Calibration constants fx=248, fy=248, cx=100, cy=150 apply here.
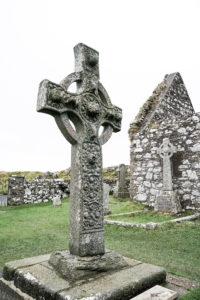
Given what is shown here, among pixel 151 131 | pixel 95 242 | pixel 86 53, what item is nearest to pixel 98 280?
pixel 95 242

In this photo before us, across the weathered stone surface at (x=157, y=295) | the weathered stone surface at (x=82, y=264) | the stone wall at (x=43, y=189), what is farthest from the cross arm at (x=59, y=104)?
the stone wall at (x=43, y=189)

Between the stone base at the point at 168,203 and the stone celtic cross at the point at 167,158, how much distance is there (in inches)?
10.1

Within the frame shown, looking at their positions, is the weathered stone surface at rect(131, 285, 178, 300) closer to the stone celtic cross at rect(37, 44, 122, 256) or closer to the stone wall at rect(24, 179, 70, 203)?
the stone celtic cross at rect(37, 44, 122, 256)

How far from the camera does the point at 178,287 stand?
2.65 metres

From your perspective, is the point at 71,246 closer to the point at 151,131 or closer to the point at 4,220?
the point at 4,220

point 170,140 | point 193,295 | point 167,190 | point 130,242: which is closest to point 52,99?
point 193,295

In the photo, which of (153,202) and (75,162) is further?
(153,202)

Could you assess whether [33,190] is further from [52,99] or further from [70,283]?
[70,283]

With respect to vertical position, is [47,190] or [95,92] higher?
[95,92]

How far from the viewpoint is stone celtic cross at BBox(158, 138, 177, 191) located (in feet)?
28.3

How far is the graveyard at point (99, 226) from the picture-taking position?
2.47 m

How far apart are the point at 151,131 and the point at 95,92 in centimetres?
721

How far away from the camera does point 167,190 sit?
8.53m

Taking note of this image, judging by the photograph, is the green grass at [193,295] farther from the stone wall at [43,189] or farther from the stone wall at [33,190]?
the stone wall at [43,189]
